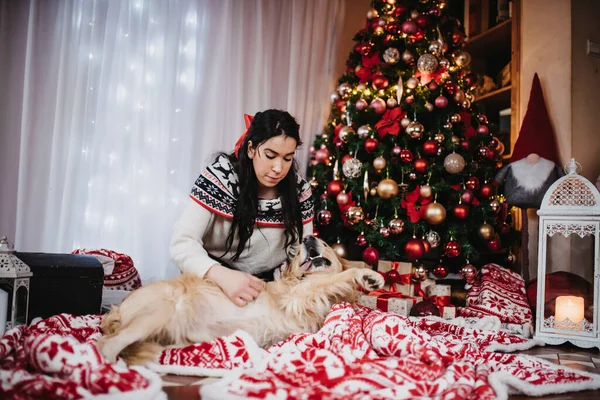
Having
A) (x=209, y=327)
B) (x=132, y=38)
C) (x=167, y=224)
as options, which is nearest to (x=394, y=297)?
(x=209, y=327)

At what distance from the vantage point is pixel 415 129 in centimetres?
289

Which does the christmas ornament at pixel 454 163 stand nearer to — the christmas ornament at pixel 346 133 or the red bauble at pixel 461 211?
the red bauble at pixel 461 211

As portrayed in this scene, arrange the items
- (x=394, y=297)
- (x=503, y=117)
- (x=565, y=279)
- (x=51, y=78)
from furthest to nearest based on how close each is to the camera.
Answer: (x=503, y=117) → (x=51, y=78) → (x=394, y=297) → (x=565, y=279)

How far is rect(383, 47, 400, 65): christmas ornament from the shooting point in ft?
10.1

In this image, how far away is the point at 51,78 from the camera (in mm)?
2770

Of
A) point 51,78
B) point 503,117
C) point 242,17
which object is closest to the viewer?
point 51,78

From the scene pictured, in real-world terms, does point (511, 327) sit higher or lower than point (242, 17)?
lower

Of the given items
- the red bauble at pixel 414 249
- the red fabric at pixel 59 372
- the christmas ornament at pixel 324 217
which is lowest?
the red fabric at pixel 59 372

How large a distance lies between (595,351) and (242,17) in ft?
9.08

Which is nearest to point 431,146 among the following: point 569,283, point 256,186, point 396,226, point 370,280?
point 396,226

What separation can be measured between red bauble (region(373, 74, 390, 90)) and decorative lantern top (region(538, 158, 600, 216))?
1292 millimetres

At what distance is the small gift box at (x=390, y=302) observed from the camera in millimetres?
2512

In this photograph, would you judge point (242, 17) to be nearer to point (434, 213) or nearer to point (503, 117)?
point (434, 213)

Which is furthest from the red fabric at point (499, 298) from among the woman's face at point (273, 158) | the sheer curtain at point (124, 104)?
the sheer curtain at point (124, 104)
